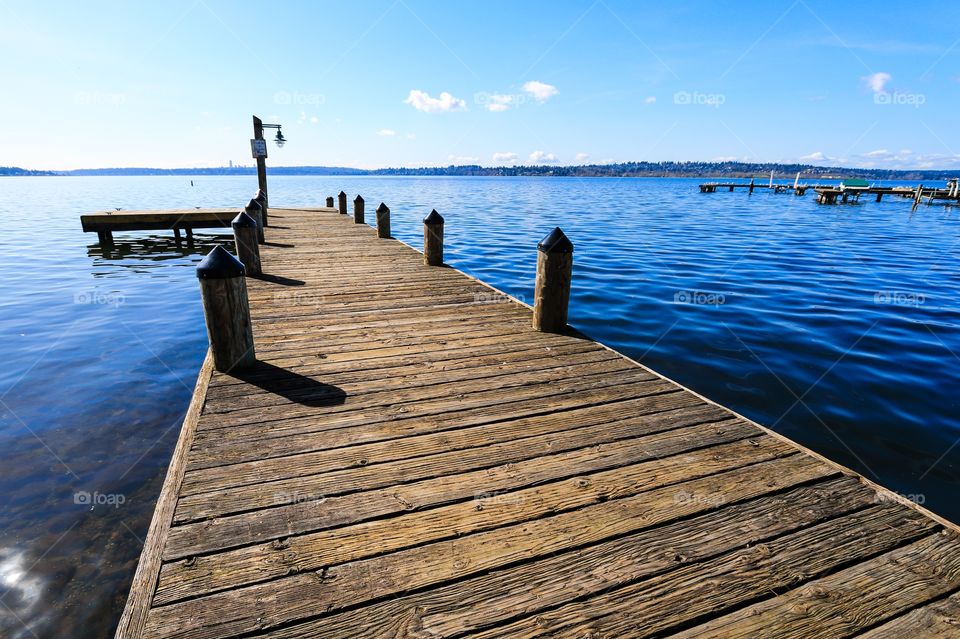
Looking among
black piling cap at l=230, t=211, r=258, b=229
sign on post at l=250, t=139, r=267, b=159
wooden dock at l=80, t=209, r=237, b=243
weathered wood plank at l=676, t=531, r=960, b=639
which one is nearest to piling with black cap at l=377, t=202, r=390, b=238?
black piling cap at l=230, t=211, r=258, b=229

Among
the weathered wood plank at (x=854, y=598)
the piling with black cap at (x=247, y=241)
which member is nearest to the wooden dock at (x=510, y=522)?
the weathered wood plank at (x=854, y=598)

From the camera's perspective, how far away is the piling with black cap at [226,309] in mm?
4086

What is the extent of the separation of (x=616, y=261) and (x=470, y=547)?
14797 mm

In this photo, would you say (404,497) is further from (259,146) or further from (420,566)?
(259,146)

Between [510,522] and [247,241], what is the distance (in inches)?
304

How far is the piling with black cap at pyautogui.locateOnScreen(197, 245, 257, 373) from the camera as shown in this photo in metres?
4.09

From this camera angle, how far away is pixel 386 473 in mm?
2953

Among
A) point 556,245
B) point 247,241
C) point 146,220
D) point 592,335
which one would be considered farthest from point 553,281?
point 146,220

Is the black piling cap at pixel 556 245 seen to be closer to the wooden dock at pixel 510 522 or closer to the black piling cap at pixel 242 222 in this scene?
the wooden dock at pixel 510 522

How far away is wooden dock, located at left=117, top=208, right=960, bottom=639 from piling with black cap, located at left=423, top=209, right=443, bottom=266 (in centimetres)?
549

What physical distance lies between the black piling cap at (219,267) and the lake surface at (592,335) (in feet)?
8.10

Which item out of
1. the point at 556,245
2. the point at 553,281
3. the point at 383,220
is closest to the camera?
the point at 556,245

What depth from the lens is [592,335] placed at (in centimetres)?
909

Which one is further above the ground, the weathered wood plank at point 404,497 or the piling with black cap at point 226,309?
the piling with black cap at point 226,309
